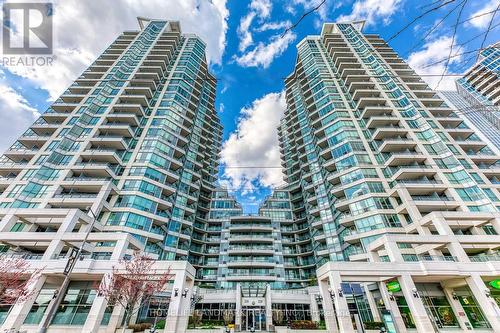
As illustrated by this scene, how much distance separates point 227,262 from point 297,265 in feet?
48.5

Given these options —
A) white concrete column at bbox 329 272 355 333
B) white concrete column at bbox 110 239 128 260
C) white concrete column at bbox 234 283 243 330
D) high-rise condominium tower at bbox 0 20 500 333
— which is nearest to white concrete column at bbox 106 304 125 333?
high-rise condominium tower at bbox 0 20 500 333

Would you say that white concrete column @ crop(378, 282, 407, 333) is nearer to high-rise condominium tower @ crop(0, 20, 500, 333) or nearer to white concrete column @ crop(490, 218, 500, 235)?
high-rise condominium tower @ crop(0, 20, 500, 333)

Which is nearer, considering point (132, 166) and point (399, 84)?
point (132, 166)

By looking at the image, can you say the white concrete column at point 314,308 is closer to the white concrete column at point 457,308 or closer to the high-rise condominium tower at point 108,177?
the white concrete column at point 457,308

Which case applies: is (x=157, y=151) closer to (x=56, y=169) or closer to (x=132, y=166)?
(x=132, y=166)

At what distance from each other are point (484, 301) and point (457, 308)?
3411mm

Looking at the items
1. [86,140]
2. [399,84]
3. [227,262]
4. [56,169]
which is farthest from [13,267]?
[399,84]

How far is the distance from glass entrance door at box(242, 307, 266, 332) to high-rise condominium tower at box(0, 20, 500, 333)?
0.21 meters

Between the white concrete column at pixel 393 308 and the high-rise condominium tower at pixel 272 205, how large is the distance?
0.18 metres

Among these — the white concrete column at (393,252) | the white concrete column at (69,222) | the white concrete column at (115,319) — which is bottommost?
the white concrete column at (115,319)

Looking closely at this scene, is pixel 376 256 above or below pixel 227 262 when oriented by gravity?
below

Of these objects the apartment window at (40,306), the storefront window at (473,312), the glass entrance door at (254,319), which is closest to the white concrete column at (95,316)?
the apartment window at (40,306)

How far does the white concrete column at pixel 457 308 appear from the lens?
75.3 feet

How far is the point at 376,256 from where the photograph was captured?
27938 millimetres
